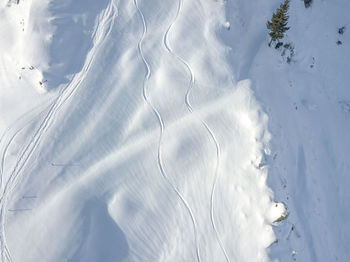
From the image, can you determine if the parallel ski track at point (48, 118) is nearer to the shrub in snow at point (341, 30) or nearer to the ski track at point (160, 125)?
the ski track at point (160, 125)

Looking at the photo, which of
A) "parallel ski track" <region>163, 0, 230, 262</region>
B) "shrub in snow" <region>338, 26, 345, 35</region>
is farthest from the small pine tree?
"shrub in snow" <region>338, 26, 345, 35</region>

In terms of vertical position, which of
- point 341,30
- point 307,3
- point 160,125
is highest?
point 307,3

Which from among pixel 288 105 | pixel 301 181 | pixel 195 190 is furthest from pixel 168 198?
pixel 288 105

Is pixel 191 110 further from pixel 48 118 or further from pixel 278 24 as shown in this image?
pixel 48 118

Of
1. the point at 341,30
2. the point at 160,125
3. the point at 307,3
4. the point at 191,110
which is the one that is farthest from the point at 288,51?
the point at 160,125

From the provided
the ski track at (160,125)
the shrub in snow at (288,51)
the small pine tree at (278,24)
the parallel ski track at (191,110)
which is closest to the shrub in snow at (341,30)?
the shrub in snow at (288,51)
